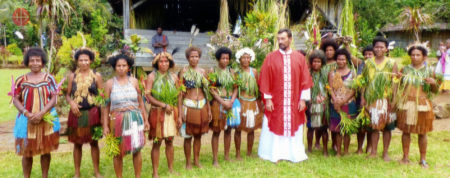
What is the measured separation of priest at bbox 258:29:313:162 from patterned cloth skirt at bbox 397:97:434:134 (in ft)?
4.09

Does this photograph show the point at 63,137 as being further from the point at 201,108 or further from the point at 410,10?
the point at 410,10

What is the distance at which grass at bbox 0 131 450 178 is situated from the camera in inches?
167

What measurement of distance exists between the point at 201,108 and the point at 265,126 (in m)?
1.07

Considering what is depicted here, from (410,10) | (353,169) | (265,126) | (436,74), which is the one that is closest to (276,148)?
(265,126)

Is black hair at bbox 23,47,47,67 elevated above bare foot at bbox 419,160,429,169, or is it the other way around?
black hair at bbox 23,47,47,67

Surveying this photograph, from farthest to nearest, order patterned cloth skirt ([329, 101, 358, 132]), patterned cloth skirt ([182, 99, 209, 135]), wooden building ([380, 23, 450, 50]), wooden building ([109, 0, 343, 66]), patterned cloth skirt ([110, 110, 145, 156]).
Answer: wooden building ([380, 23, 450, 50]) → wooden building ([109, 0, 343, 66]) → patterned cloth skirt ([329, 101, 358, 132]) → patterned cloth skirt ([182, 99, 209, 135]) → patterned cloth skirt ([110, 110, 145, 156])

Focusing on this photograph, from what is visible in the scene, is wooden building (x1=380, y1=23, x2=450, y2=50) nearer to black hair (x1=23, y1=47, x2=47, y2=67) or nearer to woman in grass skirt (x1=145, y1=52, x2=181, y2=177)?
woman in grass skirt (x1=145, y1=52, x2=181, y2=177)

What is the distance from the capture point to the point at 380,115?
4547 mm

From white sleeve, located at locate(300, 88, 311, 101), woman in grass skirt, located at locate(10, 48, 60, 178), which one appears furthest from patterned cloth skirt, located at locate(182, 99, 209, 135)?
woman in grass skirt, located at locate(10, 48, 60, 178)

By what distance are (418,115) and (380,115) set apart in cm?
44

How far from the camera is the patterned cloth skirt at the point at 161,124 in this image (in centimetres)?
393

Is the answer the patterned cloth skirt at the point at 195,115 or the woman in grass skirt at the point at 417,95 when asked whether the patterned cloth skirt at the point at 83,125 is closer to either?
the patterned cloth skirt at the point at 195,115

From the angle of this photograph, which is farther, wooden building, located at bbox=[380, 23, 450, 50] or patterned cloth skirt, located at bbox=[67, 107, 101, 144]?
wooden building, located at bbox=[380, 23, 450, 50]

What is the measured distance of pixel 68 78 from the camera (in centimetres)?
394
